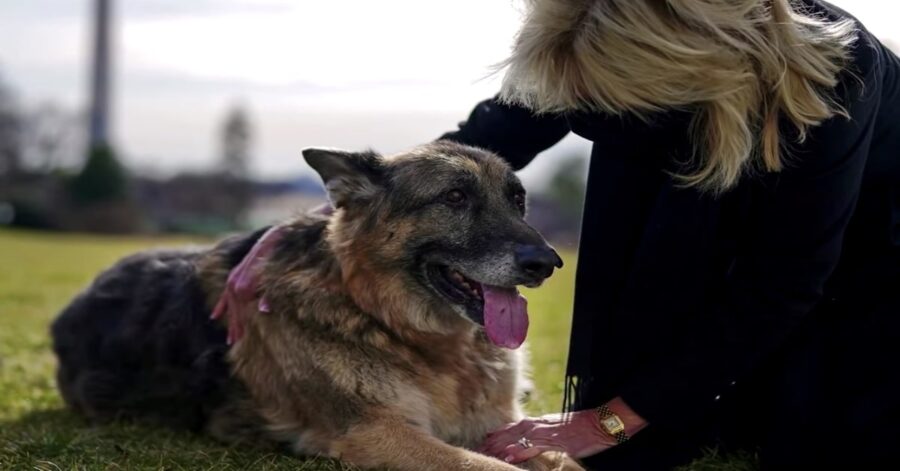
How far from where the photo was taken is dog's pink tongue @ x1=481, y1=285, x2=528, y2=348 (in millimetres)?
4145

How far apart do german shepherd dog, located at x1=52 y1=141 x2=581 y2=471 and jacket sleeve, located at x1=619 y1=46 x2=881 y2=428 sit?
1.78 ft

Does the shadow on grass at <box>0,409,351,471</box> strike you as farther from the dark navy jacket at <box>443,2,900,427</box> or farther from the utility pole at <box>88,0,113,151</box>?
the utility pole at <box>88,0,113,151</box>

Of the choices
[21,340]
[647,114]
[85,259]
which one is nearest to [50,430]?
[647,114]

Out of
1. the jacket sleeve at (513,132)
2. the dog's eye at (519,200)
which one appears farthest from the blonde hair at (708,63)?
the jacket sleeve at (513,132)

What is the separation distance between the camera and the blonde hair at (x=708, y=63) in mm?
3486

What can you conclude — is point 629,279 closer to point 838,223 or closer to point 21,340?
point 838,223

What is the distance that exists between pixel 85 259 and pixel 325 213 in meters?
19.0

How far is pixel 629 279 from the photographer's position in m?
4.18

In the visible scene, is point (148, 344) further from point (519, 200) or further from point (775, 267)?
point (775, 267)

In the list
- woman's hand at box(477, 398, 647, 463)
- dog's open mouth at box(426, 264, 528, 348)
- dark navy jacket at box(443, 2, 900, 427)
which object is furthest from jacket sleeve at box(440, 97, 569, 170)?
woman's hand at box(477, 398, 647, 463)

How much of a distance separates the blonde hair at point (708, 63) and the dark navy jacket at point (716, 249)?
0.32 feet

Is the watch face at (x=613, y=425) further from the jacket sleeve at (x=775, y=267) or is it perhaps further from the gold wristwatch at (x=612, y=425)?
the jacket sleeve at (x=775, y=267)

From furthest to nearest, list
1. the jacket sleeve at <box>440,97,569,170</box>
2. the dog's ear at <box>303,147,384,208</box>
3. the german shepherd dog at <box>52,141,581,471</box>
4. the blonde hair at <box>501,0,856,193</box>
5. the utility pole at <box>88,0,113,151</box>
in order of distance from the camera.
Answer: the utility pole at <box>88,0,113,151</box>, the jacket sleeve at <box>440,97,569,170</box>, the dog's ear at <box>303,147,384,208</box>, the german shepherd dog at <box>52,141,581,471</box>, the blonde hair at <box>501,0,856,193</box>

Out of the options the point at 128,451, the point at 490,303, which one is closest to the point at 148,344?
the point at 128,451
